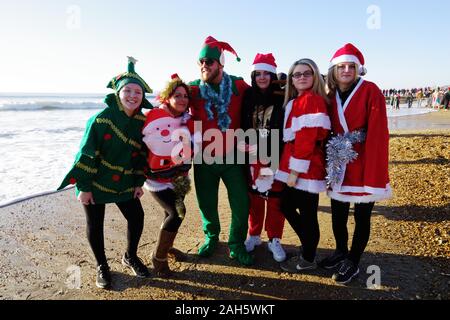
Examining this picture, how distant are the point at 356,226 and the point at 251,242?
1167 mm

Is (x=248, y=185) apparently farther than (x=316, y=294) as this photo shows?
Yes

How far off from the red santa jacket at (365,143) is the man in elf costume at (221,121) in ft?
3.16

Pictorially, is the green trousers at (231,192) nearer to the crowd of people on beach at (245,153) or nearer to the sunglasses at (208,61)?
the crowd of people on beach at (245,153)

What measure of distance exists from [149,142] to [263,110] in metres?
1.13

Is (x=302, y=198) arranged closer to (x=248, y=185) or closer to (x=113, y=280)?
(x=248, y=185)

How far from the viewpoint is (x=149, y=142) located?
3121 millimetres

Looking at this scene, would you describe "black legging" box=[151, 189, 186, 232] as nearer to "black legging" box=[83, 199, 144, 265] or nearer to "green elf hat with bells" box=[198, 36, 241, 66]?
"black legging" box=[83, 199, 144, 265]

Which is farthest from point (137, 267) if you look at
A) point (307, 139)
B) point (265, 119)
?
point (307, 139)

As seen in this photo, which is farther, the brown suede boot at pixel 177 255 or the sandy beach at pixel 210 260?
the brown suede boot at pixel 177 255

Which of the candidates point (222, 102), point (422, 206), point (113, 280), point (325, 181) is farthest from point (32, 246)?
point (422, 206)

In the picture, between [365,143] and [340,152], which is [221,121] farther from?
[365,143]

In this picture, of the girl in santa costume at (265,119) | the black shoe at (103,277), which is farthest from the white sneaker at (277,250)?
the black shoe at (103,277)

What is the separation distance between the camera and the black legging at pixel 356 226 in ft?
10.0
